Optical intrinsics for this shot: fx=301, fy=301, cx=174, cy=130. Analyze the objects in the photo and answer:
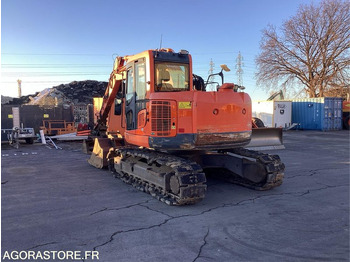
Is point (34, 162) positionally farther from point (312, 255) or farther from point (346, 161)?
point (346, 161)

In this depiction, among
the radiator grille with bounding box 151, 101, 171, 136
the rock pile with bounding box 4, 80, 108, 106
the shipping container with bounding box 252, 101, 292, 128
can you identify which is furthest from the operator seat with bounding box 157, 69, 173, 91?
the rock pile with bounding box 4, 80, 108, 106

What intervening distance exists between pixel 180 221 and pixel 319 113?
2438 cm

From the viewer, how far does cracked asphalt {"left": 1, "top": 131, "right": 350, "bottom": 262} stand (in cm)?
389

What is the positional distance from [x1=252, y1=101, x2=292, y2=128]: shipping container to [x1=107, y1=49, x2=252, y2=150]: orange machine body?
19.5 meters

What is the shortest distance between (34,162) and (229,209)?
8135 millimetres

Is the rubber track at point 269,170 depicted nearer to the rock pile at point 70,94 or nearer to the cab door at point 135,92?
the cab door at point 135,92

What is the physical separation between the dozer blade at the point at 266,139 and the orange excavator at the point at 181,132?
5944mm

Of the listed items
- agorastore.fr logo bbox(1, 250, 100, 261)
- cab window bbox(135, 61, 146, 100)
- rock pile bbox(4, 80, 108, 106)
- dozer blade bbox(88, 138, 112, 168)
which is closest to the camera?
agorastore.fr logo bbox(1, 250, 100, 261)

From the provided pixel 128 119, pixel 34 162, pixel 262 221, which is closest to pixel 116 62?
pixel 128 119

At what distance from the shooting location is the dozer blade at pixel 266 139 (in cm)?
1327

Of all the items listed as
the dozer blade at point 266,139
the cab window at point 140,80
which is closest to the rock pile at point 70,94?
the dozer blade at point 266,139

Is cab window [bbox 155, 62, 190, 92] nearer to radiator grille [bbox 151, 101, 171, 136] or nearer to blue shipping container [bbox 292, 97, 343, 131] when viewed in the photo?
radiator grille [bbox 151, 101, 171, 136]

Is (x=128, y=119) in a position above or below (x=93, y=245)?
above

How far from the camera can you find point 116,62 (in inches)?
359
